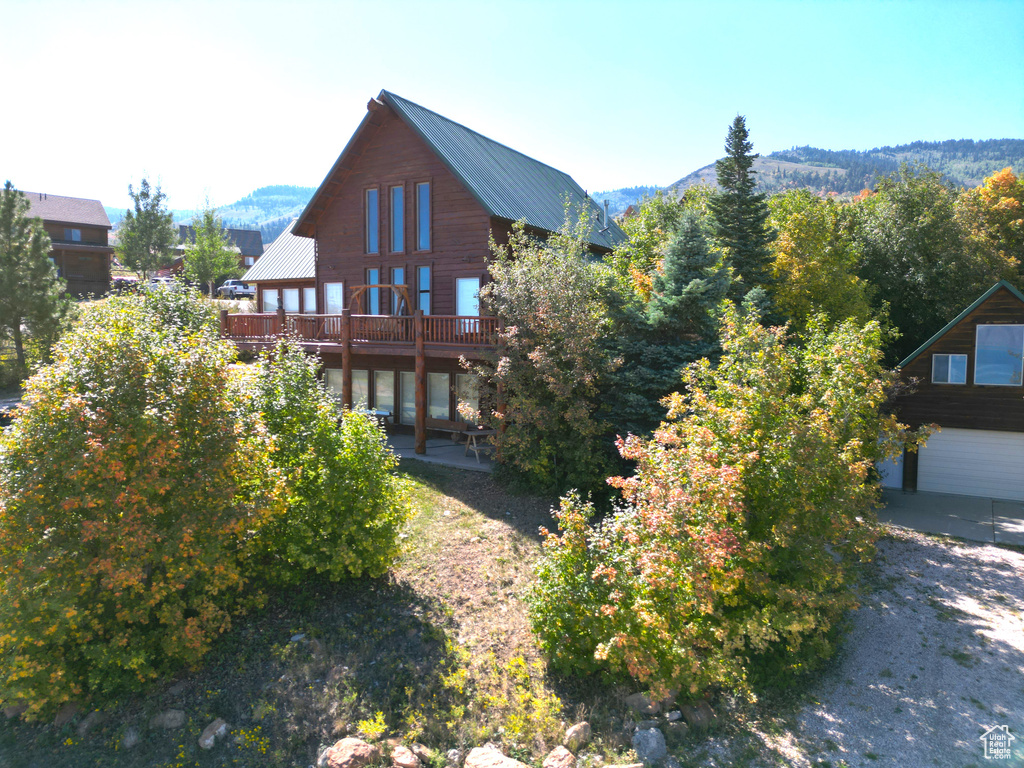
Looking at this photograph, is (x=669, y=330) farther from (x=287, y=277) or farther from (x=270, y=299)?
(x=270, y=299)

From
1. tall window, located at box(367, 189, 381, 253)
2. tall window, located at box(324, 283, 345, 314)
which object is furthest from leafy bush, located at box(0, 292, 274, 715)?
tall window, located at box(324, 283, 345, 314)

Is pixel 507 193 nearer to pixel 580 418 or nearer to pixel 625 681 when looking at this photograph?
pixel 580 418

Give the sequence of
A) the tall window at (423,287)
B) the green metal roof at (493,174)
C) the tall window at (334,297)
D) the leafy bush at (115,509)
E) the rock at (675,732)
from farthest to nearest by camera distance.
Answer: the tall window at (334,297) → the tall window at (423,287) → the green metal roof at (493,174) → the rock at (675,732) → the leafy bush at (115,509)

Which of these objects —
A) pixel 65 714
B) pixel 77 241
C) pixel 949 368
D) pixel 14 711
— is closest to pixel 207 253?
pixel 77 241

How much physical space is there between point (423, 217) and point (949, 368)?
55.6 ft

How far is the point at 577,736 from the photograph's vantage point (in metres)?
7.11

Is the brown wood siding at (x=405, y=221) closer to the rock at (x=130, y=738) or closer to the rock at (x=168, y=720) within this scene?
the rock at (x=168, y=720)

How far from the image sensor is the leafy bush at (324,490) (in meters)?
9.62

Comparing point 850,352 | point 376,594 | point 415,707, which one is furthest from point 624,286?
point 415,707

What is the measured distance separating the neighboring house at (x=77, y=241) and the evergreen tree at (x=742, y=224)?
4957 centimetres

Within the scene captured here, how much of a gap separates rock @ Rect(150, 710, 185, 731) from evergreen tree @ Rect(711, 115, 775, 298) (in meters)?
17.1

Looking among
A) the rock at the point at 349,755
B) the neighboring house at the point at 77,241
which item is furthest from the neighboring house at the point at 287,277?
the neighboring house at the point at 77,241

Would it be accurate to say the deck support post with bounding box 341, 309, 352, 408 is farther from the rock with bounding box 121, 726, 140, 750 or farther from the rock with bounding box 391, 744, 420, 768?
the rock with bounding box 391, 744, 420, 768

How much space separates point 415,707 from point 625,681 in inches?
116
